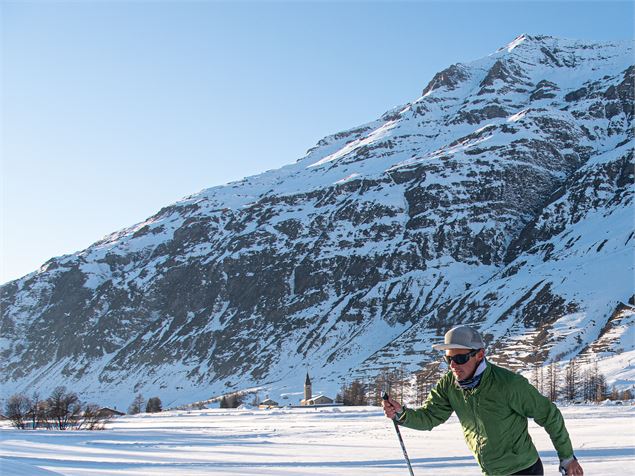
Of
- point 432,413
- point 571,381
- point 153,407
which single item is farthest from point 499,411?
point 153,407

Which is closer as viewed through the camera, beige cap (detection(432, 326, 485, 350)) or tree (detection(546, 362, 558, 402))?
beige cap (detection(432, 326, 485, 350))

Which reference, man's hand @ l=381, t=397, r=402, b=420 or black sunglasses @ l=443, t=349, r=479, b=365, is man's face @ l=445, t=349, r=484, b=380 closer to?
black sunglasses @ l=443, t=349, r=479, b=365

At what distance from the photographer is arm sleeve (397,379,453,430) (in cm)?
765

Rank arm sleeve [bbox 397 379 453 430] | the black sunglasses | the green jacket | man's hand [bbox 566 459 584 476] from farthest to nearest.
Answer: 1. arm sleeve [bbox 397 379 453 430]
2. the black sunglasses
3. the green jacket
4. man's hand [bbox 566 459 584 476]

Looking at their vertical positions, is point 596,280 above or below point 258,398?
above

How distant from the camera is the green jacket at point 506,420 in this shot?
267 inches

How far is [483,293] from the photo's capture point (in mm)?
176125

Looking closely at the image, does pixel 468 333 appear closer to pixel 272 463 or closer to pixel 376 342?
pixel 272 463

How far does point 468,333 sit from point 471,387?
634 mm

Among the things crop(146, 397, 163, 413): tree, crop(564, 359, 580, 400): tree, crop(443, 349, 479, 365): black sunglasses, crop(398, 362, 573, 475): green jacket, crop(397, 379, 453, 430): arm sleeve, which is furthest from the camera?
crop(146, 397, 163, 413): tree

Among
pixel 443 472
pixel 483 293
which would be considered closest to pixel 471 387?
pixel 443 472

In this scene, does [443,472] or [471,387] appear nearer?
[471,387]

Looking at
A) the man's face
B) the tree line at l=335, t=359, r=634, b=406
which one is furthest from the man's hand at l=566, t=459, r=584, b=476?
the tree line at l=335, t=359, r=634, b=406

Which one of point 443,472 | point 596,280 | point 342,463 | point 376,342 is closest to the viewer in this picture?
point 443,472
